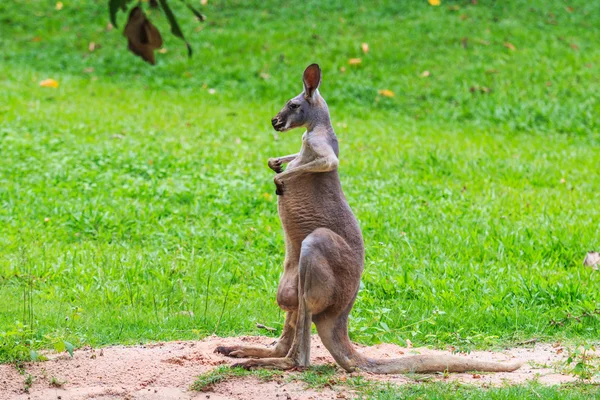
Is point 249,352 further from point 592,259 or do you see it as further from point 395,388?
point 592,259

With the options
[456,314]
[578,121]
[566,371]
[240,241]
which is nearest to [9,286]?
[240,241]

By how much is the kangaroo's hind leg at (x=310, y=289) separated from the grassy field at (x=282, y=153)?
2.91 ft

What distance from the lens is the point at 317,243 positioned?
13.3 feet

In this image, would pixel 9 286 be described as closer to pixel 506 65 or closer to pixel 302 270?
pixel 302 270

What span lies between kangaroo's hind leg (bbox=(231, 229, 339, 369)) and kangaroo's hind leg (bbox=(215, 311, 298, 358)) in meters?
0.16

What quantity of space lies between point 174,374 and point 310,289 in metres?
0.90

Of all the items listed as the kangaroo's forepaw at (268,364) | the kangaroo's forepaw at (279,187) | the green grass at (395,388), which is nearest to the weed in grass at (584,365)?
the green grass at (395,388)

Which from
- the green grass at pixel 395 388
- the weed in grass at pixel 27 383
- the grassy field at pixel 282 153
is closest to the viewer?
the green grass at pixel 395 388

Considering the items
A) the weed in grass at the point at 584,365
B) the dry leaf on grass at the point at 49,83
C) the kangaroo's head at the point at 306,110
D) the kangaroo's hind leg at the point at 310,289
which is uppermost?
the dry leaf on grass at the point at 49,83

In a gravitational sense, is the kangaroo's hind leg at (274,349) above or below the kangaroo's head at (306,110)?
below

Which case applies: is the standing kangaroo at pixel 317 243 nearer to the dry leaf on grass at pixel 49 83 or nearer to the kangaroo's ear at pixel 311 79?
the kangaroo's ear at pixel 311 79

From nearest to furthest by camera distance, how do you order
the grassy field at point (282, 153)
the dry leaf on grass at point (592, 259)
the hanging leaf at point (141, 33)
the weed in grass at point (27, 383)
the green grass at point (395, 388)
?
the hanging leaf at point (141, 33)
the green grass at point (395, 388)
the weed in grass at point (27, 383)
the grassy field at point (282, 153)
the dry leaf on grass at point (592, 259)

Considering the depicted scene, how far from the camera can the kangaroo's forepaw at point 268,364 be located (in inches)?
166

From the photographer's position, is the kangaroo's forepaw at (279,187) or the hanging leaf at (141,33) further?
the kangaroo's forepaw at (279,187)
